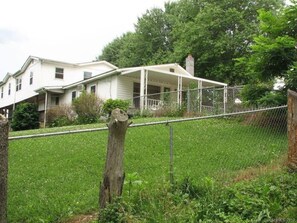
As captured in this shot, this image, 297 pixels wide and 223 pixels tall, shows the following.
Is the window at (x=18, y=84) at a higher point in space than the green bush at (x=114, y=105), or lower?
higher

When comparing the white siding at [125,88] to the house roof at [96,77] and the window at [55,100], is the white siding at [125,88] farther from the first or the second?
the window at [55,100]

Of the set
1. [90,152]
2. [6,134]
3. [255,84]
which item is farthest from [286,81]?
[6,134]

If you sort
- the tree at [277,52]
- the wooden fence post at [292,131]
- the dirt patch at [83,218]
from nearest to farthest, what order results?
the dirt patch at [83,218], the wooden fence post at [292,131], the tree at [277,52]

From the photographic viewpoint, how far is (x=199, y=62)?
117ft

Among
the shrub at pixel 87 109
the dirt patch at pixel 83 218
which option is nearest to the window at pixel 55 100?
the shrub at pixel 87 109

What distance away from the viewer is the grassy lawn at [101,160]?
6.27 metres

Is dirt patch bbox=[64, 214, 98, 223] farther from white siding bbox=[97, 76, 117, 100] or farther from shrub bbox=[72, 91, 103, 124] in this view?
white siding bbox=[97, 76, 117, 100]

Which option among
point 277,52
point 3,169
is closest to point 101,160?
point 3,169

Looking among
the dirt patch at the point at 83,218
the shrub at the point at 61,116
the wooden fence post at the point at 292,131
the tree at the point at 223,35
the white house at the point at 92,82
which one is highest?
the tree at the point at 223,35

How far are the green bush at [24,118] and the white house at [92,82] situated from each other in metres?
0.89

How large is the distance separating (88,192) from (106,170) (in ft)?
6.22

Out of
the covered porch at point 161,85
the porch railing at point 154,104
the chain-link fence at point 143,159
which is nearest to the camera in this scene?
the chain-link fence at point 143,159

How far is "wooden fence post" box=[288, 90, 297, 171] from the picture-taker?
7055 millimetres

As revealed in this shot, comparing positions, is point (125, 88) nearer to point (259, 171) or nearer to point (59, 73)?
point (59, 73)
